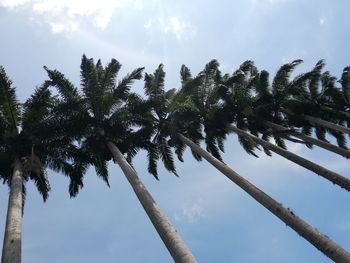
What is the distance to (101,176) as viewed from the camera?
2512 centimetres

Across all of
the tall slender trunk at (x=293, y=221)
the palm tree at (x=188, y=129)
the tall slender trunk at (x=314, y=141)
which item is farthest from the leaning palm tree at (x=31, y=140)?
the tall slender trunk at (x=314, y=141)

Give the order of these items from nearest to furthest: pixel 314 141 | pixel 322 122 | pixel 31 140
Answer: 1. pixel 31 140
2. pixel 314 141
3. pixel 322 122

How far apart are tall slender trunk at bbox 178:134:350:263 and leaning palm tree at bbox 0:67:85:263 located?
8293 millimetres

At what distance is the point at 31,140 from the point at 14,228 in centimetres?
802

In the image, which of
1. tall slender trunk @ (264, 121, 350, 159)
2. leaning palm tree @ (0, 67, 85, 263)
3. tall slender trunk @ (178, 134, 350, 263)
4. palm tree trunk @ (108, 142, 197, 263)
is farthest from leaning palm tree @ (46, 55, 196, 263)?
tall slender trunk @ (264, 121, 350, 159)

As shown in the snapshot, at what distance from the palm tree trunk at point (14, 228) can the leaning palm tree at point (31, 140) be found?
1662 mm

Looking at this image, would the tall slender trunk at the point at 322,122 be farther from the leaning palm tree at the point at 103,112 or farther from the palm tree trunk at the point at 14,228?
the palm tree trunk at the point at 14,228

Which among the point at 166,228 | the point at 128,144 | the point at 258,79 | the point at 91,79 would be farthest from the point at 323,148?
the point at 166,228

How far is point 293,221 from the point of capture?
54.1 feet

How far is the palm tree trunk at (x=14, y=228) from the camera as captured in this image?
13.0 metres

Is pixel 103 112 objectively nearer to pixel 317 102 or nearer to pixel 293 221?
pixel 293 221

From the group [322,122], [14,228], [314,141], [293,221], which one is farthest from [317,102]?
→ [14,228]

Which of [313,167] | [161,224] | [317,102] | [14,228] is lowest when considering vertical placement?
[161,224]

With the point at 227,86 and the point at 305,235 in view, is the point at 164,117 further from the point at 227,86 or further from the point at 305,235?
the point at 305,235
